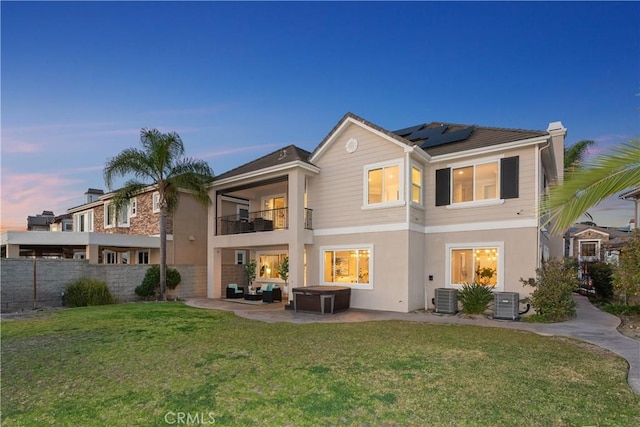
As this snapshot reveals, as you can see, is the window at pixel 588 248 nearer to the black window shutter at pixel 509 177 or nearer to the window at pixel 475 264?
the window at pixel 475 264

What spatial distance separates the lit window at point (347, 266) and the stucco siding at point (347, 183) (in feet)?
3.59

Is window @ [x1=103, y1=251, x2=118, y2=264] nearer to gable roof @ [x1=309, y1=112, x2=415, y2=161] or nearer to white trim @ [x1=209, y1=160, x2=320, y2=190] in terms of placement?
white trim @ [x1=209, y1=160, x2=320, y2=190]

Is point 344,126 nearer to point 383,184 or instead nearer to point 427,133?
point 383,184

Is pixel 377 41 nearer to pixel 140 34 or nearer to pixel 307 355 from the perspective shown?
pixel 140 34

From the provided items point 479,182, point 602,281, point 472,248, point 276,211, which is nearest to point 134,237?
point 276,211

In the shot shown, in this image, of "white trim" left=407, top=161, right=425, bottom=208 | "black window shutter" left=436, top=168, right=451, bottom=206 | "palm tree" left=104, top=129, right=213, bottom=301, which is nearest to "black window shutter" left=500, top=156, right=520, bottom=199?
"black window shutter" left=436, top=168, right=451, bottom=206

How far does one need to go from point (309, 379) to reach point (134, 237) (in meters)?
17.7

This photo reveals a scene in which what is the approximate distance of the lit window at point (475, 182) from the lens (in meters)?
12.9

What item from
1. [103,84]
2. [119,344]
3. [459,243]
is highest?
[103,84]

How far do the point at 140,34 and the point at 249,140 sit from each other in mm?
14043

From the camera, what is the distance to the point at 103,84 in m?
15.3

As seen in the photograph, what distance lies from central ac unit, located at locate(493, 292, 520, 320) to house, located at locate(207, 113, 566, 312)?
922 mm

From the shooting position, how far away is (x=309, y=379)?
5352mm

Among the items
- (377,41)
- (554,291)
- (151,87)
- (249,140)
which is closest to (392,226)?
(554,291)
